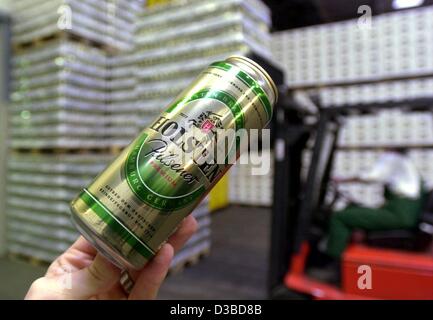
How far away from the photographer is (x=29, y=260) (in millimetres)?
3896

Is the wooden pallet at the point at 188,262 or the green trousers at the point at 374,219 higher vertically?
the green trousers at the point at 374,219

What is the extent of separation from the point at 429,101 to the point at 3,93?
457 cm

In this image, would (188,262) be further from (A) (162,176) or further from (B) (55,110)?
(A) (162,176)

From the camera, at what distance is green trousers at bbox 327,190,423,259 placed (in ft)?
7.70

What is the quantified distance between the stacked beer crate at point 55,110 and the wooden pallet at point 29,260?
0.06m

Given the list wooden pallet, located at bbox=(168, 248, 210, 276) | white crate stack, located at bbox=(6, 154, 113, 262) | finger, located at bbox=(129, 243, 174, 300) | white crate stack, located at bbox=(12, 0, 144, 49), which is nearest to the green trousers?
wooden pallet, located at bbox=(168, 248, 210, 276)

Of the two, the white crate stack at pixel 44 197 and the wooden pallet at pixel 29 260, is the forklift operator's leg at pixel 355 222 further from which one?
the wooden pallet at pixel 29 260

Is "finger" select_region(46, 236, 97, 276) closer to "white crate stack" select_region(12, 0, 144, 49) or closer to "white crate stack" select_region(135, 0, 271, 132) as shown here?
"white crate stack" select_region(135, 0, 271, 132)

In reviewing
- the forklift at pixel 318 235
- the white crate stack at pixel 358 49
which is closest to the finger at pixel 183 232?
the forklift at pixel 318 235

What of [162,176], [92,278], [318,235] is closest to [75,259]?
[92,278]

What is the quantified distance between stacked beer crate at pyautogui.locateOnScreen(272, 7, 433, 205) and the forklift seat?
3431mm

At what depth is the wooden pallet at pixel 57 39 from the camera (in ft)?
11.7

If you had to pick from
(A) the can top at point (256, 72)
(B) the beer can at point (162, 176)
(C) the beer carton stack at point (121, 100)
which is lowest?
(B) the beer can at point (162, 176)
